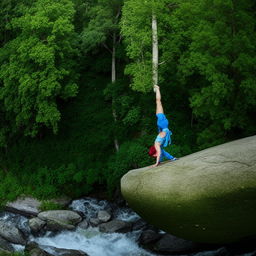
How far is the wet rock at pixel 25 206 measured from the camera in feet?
55.9

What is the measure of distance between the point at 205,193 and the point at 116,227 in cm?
760

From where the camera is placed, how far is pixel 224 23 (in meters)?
13.1

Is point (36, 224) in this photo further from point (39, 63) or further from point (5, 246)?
point (39, 63)

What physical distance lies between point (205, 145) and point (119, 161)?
434 cm

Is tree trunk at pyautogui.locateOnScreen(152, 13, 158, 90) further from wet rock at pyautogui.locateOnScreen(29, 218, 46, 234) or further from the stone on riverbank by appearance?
wet rock at pyautogui.locateOnScreen(29, 218, 46, 234)

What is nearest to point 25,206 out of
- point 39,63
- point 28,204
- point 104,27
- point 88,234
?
point 28,204

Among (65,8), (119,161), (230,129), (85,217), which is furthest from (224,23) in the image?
(85,217)

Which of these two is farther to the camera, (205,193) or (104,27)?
(104,27)

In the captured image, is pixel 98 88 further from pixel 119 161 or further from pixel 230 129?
pixel 230 129

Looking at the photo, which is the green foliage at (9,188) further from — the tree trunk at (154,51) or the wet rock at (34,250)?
the tree trunk at (154,51)

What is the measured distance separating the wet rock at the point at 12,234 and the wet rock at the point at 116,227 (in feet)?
10.9

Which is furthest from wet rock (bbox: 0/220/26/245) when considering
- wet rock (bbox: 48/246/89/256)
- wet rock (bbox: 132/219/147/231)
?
wet rock (bbox: 132/219/147/231)

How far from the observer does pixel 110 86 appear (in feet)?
66.5

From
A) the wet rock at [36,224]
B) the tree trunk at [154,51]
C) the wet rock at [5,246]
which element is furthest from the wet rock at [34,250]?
the tree trunk at [154,51]
